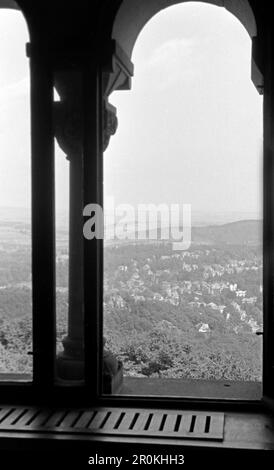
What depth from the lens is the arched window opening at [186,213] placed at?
9.61ft

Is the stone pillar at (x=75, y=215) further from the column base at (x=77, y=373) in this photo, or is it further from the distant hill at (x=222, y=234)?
the distant hill at (x=222, y=234)

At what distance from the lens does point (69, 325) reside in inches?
122

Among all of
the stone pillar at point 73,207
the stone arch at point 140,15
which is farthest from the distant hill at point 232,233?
the stone arch at point 140,15

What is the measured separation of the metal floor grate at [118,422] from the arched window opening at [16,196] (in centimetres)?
35

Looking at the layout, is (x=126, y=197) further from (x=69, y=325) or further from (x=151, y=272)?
(x=69, y=325)

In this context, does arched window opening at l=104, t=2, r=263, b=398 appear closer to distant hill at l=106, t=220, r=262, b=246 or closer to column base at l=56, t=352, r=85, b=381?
distant hill at l=106, t=220, r=262, b=246

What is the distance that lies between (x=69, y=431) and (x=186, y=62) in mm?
1739

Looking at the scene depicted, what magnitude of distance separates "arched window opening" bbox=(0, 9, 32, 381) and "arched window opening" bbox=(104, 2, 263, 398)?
1.30 ft

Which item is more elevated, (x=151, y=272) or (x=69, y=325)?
(x=151, y=272)

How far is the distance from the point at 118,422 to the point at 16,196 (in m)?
1.17

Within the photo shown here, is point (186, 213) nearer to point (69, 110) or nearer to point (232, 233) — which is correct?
point (232, 233)

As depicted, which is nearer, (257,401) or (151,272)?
(257,401)

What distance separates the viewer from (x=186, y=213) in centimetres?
301
